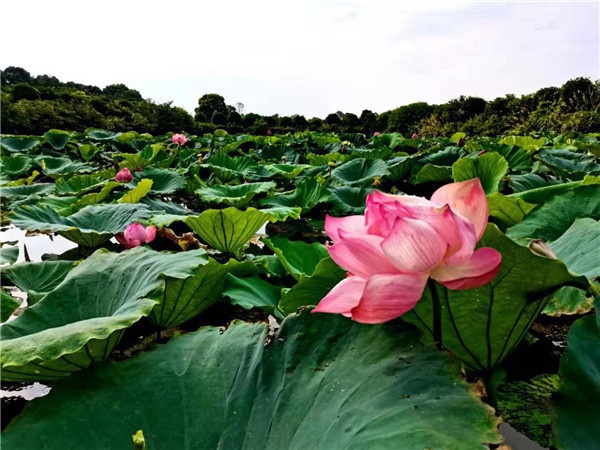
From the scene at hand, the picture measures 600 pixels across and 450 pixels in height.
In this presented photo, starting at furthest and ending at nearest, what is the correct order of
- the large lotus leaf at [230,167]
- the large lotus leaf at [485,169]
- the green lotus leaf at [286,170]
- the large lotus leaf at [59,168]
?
the large lotus leaf at [59,168], the large lotus leaf at [230,167], the green lotus leaf at [286,170], the large lotus leaf at [485,169]

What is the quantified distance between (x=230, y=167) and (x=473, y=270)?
3.45 meters

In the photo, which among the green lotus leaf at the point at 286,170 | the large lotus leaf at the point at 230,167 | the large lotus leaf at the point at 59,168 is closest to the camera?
the green lotus leaf at the point at 286,170

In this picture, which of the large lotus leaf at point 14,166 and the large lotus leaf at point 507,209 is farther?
the large lotus leaf at point 14,166

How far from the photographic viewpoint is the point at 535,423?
0.79 m

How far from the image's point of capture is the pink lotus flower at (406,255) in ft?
Result: 1.61

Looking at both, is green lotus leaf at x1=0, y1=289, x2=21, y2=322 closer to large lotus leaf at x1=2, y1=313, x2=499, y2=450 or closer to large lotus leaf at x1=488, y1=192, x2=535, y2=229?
large lotus leaf at x1=2, y1=313, x2=499, y2=450

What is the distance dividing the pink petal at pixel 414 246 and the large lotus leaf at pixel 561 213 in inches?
29.7

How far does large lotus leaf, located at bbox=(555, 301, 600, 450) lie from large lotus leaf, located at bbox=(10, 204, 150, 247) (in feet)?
5.13

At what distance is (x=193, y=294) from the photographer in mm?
1073

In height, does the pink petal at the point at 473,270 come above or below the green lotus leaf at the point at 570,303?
above

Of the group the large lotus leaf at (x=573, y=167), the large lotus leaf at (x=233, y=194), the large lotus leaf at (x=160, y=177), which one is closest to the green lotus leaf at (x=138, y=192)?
the large lotus leaf at (x=233, y=194)

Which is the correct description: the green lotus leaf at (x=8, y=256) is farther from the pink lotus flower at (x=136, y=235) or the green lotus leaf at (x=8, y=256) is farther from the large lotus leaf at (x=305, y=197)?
the large lotus leaf at (x=305, y=197)

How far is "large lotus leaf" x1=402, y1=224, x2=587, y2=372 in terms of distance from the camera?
1.99 feet

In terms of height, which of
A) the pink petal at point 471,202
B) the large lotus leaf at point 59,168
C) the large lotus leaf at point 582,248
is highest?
the large lotus leaf at point 59,168
